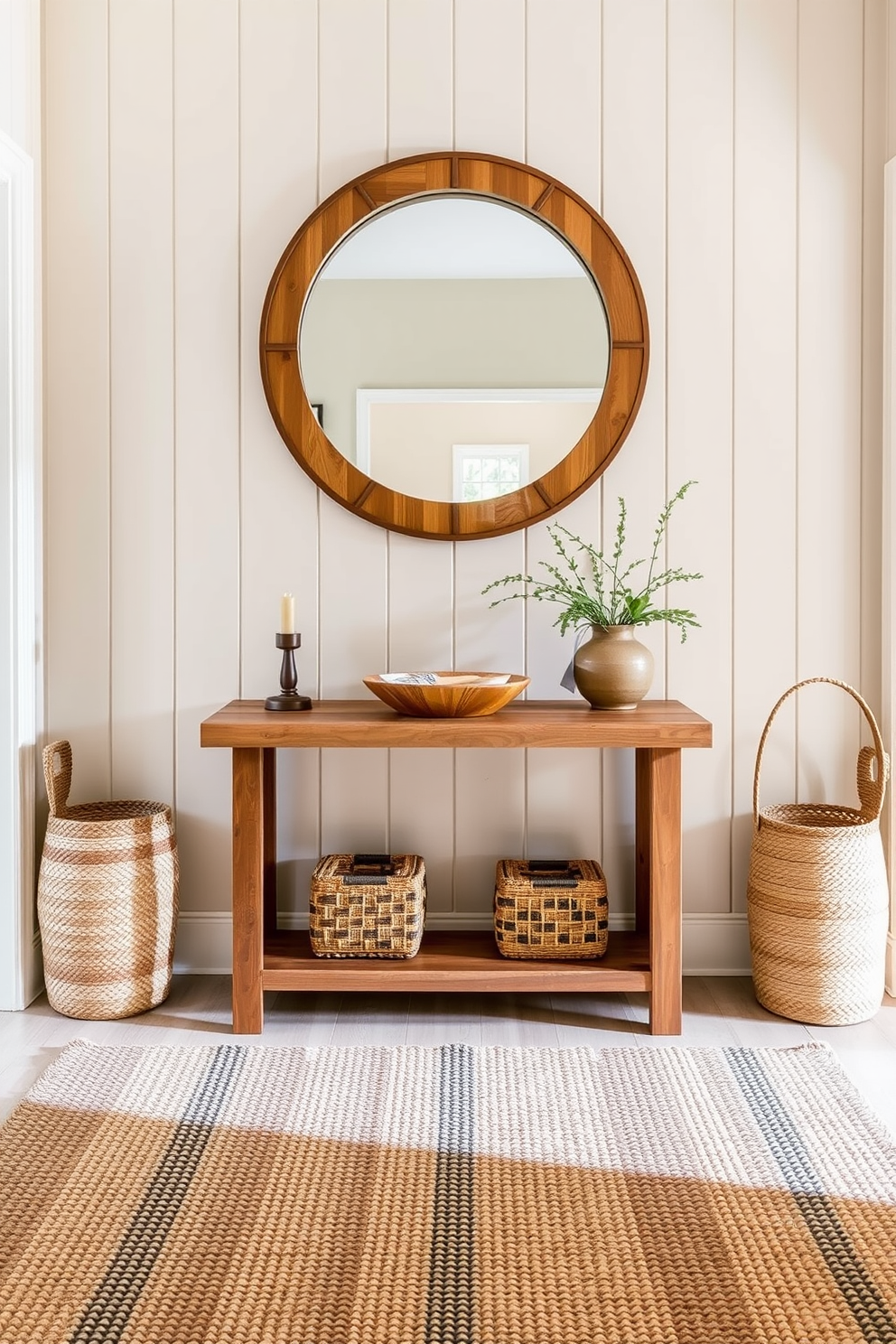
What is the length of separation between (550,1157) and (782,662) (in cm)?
136

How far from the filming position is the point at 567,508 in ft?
8.36

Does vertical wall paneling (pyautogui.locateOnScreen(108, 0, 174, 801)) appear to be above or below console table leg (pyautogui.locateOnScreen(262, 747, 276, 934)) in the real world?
above

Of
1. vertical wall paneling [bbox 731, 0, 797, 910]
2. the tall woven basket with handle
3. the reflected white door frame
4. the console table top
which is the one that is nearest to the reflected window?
the reflected white door frame

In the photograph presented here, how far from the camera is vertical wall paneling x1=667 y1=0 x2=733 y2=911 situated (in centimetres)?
250

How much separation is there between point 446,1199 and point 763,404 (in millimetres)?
1914

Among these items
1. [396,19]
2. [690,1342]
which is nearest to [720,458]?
[396,19]

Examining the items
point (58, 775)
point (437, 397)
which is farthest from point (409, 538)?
point (58, 775)

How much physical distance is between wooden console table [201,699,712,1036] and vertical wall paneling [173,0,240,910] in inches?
13.2

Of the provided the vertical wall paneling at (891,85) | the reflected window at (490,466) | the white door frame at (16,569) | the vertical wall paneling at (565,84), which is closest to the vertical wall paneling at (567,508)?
the vertical wall paneling at (565,84)

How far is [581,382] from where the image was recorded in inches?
98.6

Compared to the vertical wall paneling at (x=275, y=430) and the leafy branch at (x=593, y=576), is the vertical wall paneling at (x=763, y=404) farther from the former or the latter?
the vertical wall paneling at (x=275, y=430)

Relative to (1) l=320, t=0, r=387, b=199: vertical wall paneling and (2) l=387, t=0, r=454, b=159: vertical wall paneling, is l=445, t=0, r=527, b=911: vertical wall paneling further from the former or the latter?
(1) l=320, t=0, r=387, b=199: vertical wall paneling

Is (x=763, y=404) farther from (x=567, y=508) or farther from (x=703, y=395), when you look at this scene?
(x=567, y=508)

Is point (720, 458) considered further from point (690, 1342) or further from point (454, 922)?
point (690, 1342)
